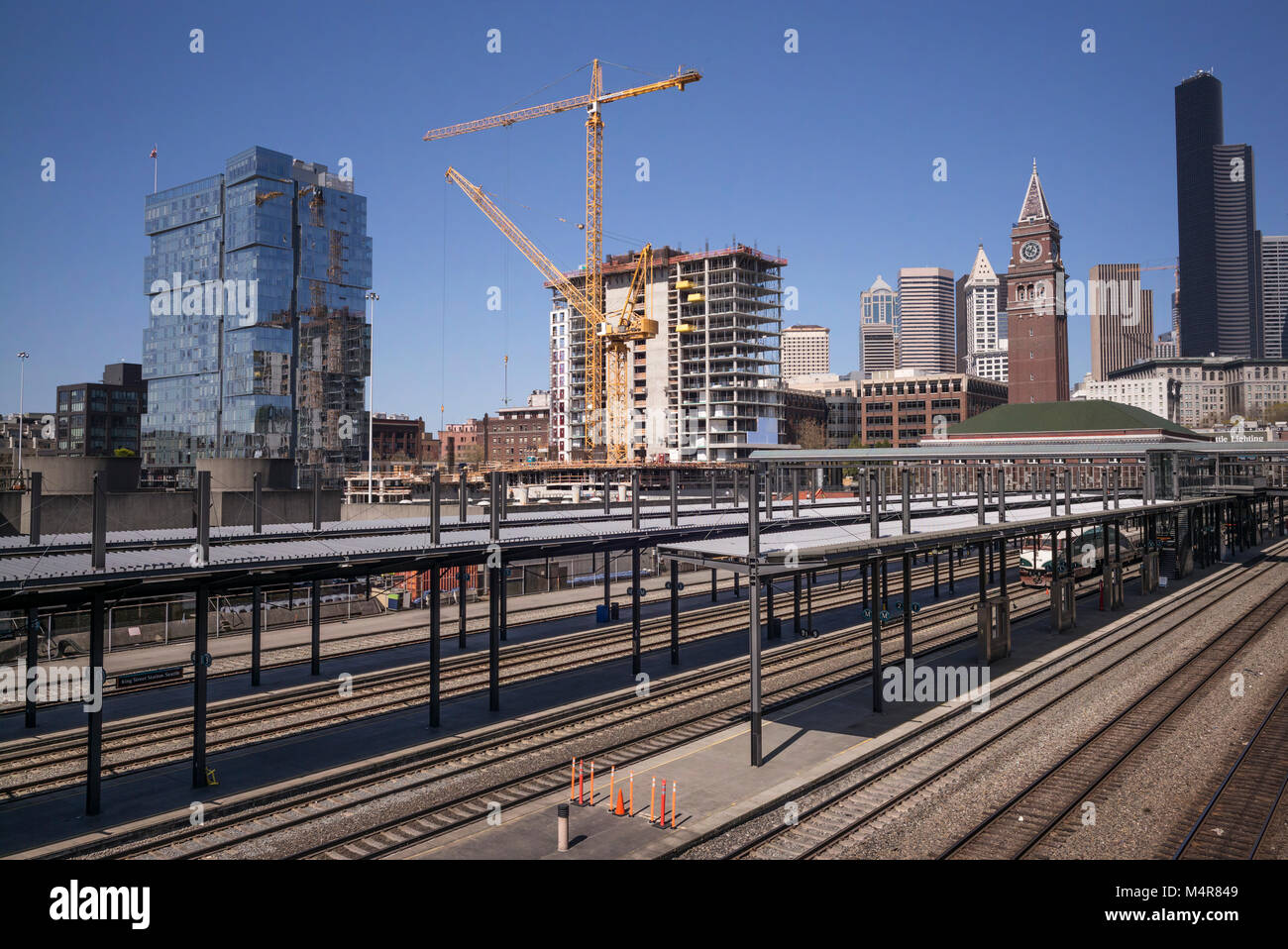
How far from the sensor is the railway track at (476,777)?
1518 centimetres

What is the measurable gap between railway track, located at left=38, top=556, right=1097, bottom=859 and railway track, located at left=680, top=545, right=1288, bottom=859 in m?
4.15

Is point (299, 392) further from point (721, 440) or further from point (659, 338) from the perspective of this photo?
point (721, 440)

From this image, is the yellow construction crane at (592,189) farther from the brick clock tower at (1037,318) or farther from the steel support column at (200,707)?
→ the steel support column at (200,707)

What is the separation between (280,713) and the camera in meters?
23.7

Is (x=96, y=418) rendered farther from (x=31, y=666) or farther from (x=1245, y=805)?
(x=1245, y=805)

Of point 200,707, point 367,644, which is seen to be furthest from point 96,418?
point 200,707

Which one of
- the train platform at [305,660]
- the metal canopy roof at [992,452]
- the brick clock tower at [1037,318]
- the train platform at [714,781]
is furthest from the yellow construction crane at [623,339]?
the train platform at [714,781]

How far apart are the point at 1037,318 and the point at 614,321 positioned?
77977 millimetres

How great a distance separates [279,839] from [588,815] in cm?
545

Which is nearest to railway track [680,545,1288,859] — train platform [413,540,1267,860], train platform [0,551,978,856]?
train platform [413,540,1267,860]

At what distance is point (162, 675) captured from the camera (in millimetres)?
25953

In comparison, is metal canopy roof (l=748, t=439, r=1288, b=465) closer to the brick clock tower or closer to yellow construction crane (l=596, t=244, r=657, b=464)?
yellow construction crane (l=596, t=244, r=657, b=464)

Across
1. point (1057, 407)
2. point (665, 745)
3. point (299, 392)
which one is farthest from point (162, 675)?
point (299, 392)

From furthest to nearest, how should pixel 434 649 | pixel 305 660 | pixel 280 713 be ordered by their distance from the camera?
pixel 305 660, pixel 280 713, pixel 434 649
